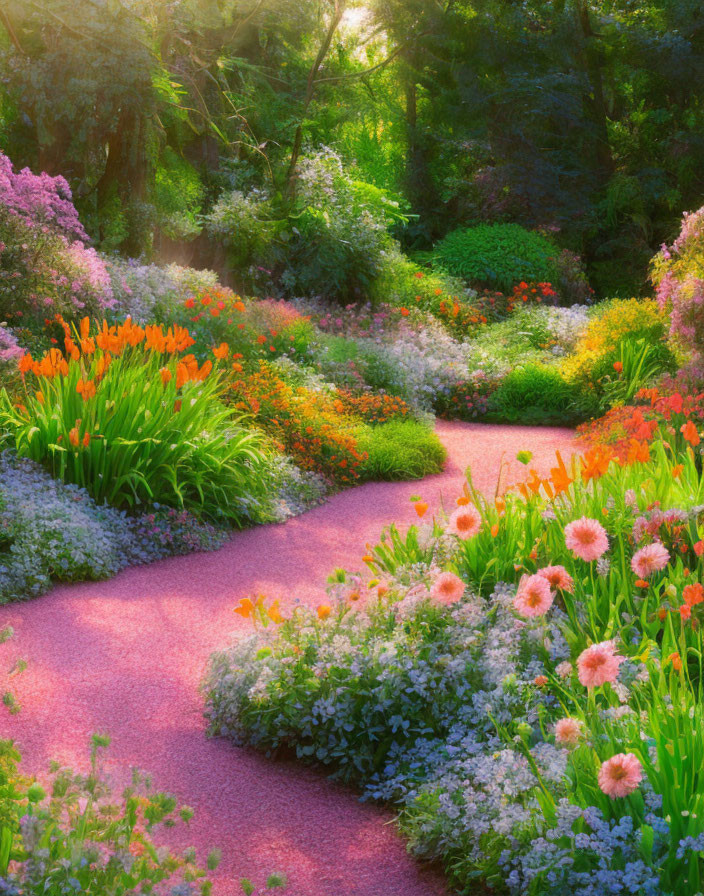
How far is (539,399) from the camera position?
10250 mm

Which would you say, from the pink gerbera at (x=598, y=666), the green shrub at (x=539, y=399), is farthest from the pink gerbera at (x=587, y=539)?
the green shrub at (x=539, y=399)

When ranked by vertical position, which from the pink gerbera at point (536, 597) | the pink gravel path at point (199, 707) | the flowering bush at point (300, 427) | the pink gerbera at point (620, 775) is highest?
the pink gerbera at point (536, 597)

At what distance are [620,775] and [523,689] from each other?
1018 millimetres

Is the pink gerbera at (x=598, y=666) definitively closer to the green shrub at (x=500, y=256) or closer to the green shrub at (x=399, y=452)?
the green shrub at (x=399, y=452)

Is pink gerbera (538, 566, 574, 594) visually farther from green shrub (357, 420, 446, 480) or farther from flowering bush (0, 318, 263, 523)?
green shrub (357, 420, 446, 480)

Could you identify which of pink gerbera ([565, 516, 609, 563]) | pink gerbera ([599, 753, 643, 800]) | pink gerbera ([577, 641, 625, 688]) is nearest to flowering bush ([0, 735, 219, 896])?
pink gerbera ([599, 753, 643, 800])

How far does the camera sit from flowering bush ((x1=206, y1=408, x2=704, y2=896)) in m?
2.14

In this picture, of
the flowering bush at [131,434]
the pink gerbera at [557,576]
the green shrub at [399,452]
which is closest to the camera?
the pink gerbera at [557,576]

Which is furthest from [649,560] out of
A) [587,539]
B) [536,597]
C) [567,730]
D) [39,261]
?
[39,261]

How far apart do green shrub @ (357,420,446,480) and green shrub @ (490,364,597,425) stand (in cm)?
230

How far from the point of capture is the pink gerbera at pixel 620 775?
1.92 metres

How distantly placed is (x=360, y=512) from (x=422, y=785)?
12.3ft

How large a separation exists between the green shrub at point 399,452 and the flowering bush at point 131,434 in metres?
1.71

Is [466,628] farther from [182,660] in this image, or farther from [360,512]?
[360,512]
